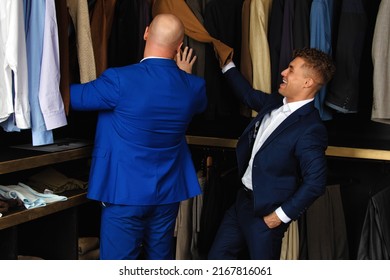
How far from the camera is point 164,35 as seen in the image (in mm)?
2158

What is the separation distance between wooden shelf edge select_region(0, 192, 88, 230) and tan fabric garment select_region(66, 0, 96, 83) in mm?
605

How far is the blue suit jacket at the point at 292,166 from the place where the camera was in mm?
2322

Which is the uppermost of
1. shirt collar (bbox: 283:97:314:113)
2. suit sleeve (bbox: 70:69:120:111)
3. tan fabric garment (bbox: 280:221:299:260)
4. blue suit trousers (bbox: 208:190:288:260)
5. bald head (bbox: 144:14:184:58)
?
bald head (bbox: 144:14:184:58)

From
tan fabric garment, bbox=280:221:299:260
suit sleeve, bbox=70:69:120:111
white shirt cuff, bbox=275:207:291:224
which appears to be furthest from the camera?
tan fabric garment, bbox=280:221:299:260

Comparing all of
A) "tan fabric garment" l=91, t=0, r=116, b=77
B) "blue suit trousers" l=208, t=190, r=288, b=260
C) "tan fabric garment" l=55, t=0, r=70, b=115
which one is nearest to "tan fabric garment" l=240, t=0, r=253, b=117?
"blue suit trousers" l=208, t=190, r=288, b=260

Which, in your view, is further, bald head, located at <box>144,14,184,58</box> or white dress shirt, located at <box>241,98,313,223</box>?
white dress shirt, located at <box>241,98,313,223</box>

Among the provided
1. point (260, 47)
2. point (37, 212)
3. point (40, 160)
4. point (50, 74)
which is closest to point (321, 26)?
point (260, 47)

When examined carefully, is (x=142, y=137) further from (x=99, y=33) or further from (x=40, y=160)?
(x=99, y=33)

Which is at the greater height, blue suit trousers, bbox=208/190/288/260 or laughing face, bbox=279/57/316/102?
laughing face, bbox=279/57/316/102

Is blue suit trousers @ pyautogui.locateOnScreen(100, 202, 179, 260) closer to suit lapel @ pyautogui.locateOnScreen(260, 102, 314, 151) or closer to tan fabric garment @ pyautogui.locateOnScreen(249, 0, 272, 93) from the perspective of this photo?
suit lapel @ pyautogui.locateOnScreen(260, 102, 314, 151)

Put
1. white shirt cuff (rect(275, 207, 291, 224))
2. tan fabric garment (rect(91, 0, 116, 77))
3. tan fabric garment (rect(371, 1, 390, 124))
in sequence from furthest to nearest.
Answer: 1. tan fabric garment (rect(371, 1, 390, 124))
2. tan fabric garment (rect(91, 0, 116, 77))
3. white shirt cuff (rect(275, 207, 291, 224))

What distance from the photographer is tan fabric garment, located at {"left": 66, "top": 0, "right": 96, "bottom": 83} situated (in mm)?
2324

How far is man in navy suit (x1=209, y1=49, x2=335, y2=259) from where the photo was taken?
2.33 metres
